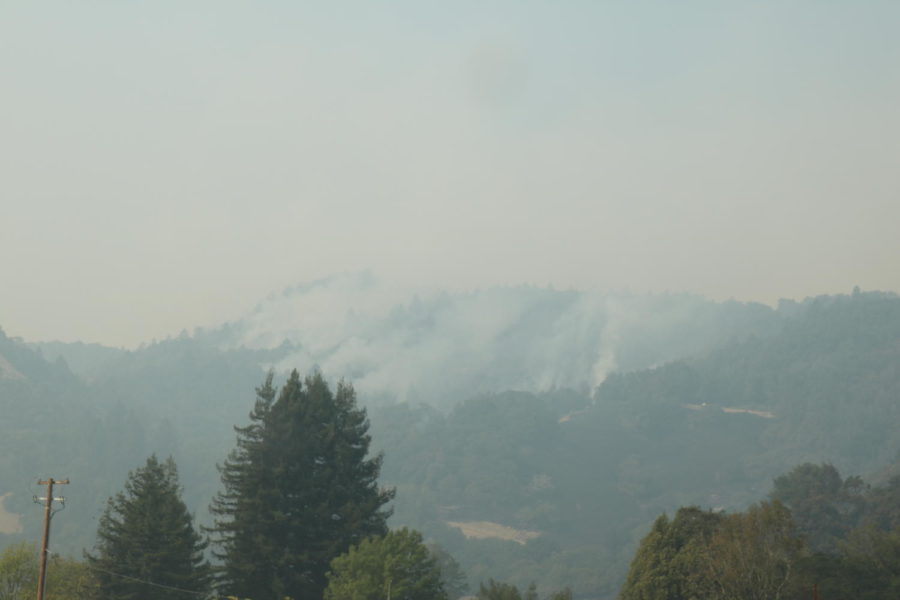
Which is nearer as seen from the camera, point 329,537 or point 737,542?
point 737,542

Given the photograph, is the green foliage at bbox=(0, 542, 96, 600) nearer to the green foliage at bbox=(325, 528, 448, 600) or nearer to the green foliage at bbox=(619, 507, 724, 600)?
the green foliage at bbox=(325, 528, 448, 600)

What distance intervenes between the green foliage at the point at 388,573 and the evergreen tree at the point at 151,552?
34.3 ft

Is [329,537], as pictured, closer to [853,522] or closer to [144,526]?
[144,526]

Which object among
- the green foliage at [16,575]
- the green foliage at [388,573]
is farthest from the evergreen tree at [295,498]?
A: the green foliage at [388,573]

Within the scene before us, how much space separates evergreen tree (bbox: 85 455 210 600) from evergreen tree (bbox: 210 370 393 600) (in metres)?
5.65

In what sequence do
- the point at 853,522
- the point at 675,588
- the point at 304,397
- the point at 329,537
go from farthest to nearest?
the point at 853,522 < the point at 304,397 < the point at 329,537 < the point at 675,588

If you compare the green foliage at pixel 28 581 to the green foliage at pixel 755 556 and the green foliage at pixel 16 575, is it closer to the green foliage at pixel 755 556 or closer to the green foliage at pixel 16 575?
the green foliage at pixel 16 575

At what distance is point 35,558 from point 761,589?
1727 inches

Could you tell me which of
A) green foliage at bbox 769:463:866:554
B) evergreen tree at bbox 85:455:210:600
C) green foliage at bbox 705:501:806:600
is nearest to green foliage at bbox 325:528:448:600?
evergreen tree at bbox 85:455:210:600

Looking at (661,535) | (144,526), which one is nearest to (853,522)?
(661,535)

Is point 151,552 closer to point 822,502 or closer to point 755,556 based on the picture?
point 755,556

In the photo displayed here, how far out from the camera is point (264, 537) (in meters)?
Result: 65.5

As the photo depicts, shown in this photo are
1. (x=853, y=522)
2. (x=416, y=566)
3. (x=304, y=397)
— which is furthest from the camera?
(x=853, y=522)

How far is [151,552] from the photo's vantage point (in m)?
58.0
